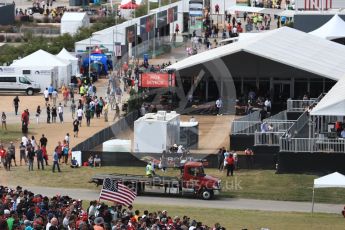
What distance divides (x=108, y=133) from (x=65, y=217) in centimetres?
2506

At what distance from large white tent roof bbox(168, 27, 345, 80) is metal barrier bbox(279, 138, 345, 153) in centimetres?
1469

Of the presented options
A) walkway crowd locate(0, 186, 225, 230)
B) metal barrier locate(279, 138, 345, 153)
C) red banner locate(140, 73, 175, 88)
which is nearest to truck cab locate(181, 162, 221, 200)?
metal barrier locate(279, 138, 345, 153)

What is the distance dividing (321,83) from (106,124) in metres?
12.2

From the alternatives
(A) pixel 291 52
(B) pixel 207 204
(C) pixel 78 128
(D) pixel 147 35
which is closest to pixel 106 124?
(C) pixel 78 128

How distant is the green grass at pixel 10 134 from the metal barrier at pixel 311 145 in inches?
528

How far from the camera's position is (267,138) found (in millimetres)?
55438

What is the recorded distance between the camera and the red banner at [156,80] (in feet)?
229

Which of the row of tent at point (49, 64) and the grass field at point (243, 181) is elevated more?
the row of tent at point (49, 64)

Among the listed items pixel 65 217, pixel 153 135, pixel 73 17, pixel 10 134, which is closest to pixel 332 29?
pixel 73 17

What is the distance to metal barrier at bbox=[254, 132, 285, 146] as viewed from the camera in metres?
55.3

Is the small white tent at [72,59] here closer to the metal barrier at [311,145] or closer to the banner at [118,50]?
the banner at [118,50]

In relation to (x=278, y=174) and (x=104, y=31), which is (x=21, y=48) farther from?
(x=278, y=174)

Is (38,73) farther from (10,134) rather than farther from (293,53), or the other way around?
(10,134)

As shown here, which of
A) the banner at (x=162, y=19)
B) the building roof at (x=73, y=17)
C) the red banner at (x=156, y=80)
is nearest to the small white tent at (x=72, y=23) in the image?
the building roof at (x=73, y=17)
